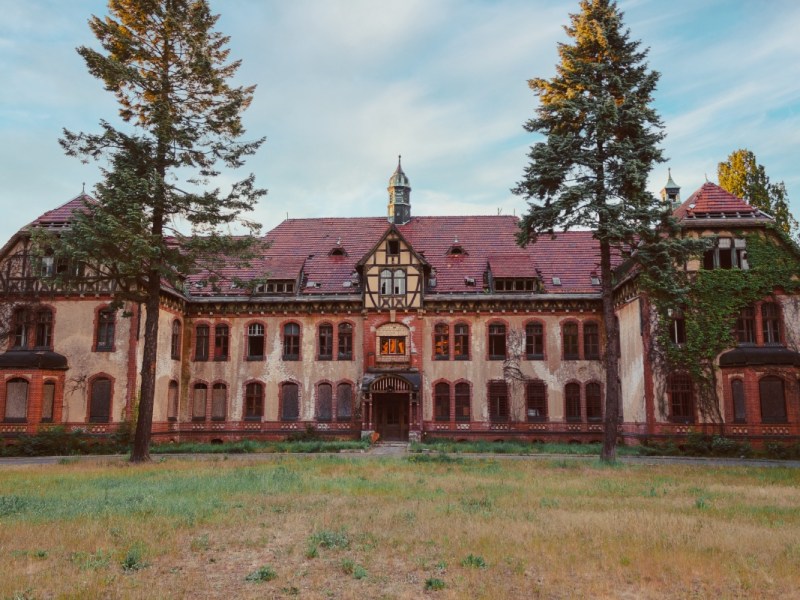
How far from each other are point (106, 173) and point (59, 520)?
12.9 meters

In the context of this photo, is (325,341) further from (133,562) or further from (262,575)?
(262,575)

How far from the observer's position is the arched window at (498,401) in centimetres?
3388

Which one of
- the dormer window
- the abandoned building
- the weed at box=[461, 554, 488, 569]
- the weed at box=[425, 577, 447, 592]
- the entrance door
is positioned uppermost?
the dormer window

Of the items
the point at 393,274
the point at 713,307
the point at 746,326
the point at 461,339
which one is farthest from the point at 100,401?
the point at 746,326

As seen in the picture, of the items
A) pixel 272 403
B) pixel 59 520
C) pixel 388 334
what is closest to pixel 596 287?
pixel 388 334

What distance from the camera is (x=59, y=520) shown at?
11.1 meters

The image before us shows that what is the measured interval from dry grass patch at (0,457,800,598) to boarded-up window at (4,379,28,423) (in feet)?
47.7

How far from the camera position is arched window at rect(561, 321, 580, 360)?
34156mm

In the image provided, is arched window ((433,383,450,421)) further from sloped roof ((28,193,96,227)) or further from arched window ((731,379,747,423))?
sloped roof ((28,193,96,227))

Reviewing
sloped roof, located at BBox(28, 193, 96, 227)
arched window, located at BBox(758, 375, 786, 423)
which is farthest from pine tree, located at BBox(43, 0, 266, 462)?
arched window, located at BBox(758, 375, 786, 423)

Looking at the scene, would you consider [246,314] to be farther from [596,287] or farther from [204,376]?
[596,287]

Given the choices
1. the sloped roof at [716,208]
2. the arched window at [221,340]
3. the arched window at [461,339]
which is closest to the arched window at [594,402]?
the arched window at [461,339]

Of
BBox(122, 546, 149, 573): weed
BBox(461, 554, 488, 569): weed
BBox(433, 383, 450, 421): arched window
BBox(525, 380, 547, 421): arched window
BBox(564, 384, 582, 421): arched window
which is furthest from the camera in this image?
BBox(433, 383, 450, 421): arched window

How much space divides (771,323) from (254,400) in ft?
79.7
